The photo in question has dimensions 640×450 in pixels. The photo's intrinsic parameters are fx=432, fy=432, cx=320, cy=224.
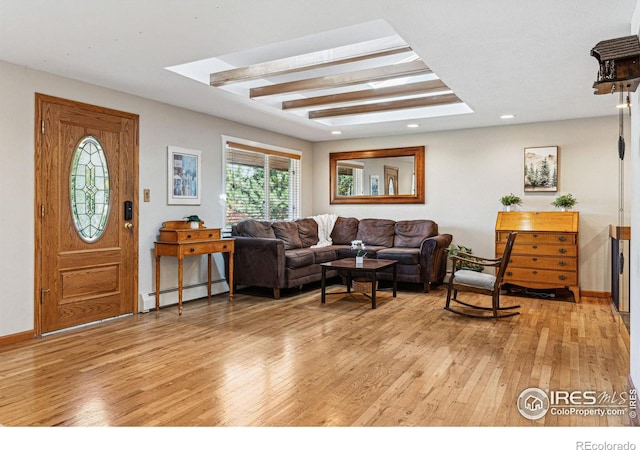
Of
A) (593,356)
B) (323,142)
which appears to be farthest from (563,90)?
(323,142)

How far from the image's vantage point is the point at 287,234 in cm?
602

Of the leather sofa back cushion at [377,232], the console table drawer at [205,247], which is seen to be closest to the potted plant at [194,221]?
the console table drawer at [205,247]

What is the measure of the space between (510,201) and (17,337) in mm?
5671

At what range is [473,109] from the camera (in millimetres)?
5094

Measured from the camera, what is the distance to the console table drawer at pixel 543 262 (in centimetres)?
510

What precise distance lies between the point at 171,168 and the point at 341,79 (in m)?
2.19

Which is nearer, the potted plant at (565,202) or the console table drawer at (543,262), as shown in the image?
the console table drawer at (543,262)

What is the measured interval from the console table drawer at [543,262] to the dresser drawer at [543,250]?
0.16ft

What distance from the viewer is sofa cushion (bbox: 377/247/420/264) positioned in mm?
5621

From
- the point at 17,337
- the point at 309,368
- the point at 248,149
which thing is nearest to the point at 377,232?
the point at 248,149

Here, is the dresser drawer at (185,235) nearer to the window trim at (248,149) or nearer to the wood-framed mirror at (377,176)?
the window trim at (248,149)

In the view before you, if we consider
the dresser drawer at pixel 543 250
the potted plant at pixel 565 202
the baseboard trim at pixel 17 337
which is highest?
the potted plant at pixel 565 202

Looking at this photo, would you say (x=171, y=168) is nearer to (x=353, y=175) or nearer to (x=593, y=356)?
(x=353, y=175)
